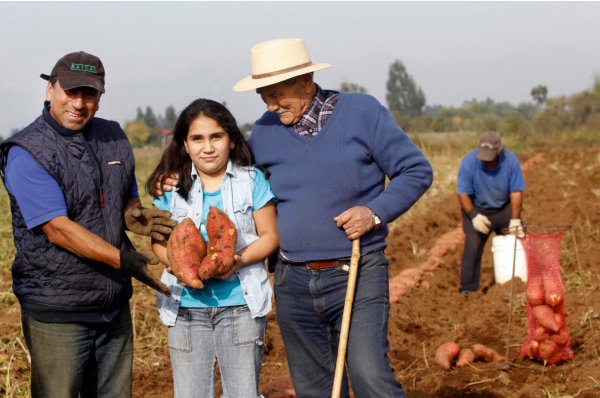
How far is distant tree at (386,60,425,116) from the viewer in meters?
89.9

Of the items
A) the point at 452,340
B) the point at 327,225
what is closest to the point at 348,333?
the point at 327,225

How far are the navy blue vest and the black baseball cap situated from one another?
161 mm

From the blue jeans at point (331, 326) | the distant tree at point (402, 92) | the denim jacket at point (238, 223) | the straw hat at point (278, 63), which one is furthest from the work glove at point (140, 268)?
the distant tree at point (402, 92)

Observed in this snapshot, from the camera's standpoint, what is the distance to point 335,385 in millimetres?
3490

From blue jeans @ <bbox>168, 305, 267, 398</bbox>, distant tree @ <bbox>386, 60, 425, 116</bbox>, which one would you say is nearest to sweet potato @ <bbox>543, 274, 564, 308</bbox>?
blue jeans @ <bbox>168, 305, 267, 398</bbox>

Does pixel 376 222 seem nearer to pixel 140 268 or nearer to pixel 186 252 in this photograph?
pixel 186 252

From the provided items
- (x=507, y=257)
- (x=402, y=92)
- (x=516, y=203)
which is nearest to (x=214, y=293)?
(x=516, y=203)

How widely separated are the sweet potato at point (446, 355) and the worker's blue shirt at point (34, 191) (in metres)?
3.21

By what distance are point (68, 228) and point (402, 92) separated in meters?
88.8

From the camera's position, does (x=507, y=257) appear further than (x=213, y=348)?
Yes

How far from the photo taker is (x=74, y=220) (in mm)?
3477

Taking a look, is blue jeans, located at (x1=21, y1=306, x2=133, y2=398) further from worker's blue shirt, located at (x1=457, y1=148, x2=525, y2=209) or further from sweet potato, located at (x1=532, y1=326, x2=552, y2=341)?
worker's blue shirt, located at (x1=457, y1=148, x2=525, y2=209)

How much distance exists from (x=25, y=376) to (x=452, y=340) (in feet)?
10.4

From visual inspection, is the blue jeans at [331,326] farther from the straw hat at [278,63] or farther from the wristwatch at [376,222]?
the straw hat at [278,63]
